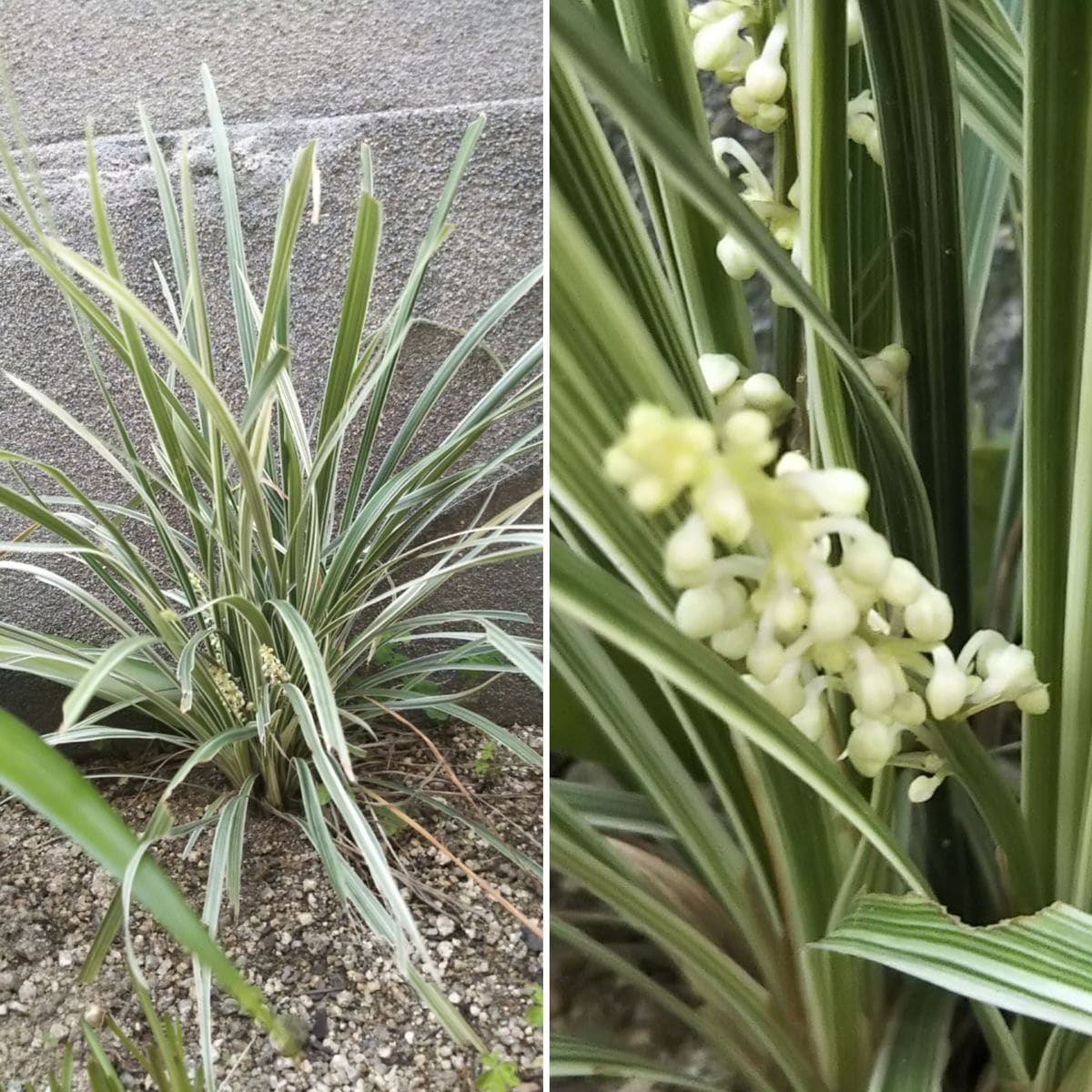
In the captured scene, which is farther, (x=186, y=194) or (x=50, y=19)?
(x=50, y=19)

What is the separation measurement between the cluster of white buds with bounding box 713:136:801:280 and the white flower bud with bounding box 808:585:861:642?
0.37ft

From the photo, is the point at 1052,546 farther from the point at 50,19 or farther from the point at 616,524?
the point at 50,19

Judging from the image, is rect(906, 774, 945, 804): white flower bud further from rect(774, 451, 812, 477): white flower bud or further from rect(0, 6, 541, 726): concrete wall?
rect(0, 6, 541, 726): concrete wall

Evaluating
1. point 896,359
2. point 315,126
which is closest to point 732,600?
point 896,359

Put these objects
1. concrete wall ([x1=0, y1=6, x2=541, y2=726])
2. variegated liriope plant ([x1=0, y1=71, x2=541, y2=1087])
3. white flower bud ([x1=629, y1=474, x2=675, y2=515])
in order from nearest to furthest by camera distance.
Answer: white flower bud ([x1=629, y1=474, x2=675, y2=515]), variegated liriope plant ([x1=0, y1=71, x2=541, y2=1087]), concrete wall ([x1=0, y1=6, x2=541, y2=726])

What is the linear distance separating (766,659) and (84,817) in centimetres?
18

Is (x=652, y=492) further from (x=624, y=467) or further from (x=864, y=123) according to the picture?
(x=864, y=123)

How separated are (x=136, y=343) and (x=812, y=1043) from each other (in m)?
0.42

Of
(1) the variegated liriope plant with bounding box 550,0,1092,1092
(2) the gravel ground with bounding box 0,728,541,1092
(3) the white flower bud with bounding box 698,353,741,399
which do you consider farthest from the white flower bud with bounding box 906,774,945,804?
(2) the gravel ground with bounding box 0,728,541,1092

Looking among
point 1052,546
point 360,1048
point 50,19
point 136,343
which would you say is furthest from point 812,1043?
point 50,19

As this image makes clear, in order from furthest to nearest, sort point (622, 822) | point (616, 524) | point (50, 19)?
point (50, 19) < point (622, 822) < point (616, 524)

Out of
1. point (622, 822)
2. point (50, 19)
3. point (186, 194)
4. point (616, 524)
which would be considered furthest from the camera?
point (50, 19)

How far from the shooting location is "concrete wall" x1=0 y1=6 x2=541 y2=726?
0.51 meters

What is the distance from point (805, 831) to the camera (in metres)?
0.21
